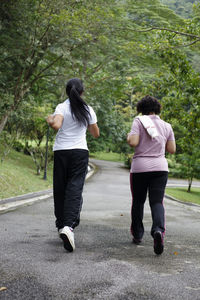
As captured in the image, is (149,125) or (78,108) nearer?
(149,125)

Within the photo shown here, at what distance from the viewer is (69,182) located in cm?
416

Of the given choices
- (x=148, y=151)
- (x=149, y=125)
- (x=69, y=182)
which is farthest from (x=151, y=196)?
(x=69, y=182)

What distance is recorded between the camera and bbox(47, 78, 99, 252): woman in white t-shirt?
4.10 metres

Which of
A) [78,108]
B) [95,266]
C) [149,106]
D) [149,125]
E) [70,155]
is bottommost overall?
[95,266]

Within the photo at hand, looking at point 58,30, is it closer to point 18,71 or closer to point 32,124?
point 18,71

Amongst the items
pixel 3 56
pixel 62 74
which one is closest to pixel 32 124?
pixel 62 74

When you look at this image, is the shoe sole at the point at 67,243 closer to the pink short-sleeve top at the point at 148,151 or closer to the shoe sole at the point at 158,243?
the shoe sole at the point at 158,243

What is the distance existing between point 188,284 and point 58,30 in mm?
11694

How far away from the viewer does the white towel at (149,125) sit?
4086mm

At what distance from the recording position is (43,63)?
16.0 meters

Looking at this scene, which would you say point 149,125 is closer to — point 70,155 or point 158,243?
point 70,155

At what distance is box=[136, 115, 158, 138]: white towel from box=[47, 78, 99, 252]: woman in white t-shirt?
2.12 feet

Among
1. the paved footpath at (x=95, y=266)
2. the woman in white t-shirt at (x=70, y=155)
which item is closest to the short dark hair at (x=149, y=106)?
the woman in white t-shirt at (x=70, y=155)

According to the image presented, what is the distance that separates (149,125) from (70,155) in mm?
1009
